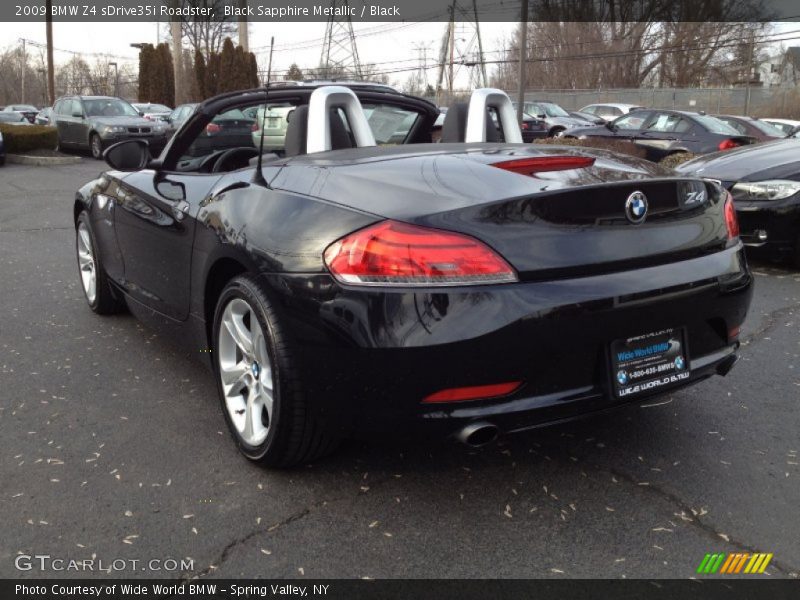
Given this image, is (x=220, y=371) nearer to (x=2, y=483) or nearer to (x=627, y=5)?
(x=2, y=483)

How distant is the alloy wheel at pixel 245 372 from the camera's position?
284 centimetres

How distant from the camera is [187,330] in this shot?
3508 mm

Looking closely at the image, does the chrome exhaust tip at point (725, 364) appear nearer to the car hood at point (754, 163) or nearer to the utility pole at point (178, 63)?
the car hood at point (754, 163)

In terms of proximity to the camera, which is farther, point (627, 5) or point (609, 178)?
point (627, 5)

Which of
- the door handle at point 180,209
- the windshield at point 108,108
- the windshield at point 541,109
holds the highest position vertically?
the windshield at point 541,109

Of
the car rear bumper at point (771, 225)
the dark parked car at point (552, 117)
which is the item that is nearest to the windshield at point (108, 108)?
the dark parked car at point (552, 117)

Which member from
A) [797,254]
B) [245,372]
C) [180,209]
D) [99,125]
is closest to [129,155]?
[180,209]

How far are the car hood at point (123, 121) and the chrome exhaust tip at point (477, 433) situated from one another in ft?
63.9

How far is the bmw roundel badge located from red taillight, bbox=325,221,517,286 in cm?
54

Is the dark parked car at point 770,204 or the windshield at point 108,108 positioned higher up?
the windshield at point 108,108

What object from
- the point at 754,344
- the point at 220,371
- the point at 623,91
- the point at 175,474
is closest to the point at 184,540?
the point at 175,474

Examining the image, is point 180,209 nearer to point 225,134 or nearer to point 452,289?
point 225,134

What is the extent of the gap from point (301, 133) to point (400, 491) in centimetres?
165

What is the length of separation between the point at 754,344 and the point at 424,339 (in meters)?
2.97
